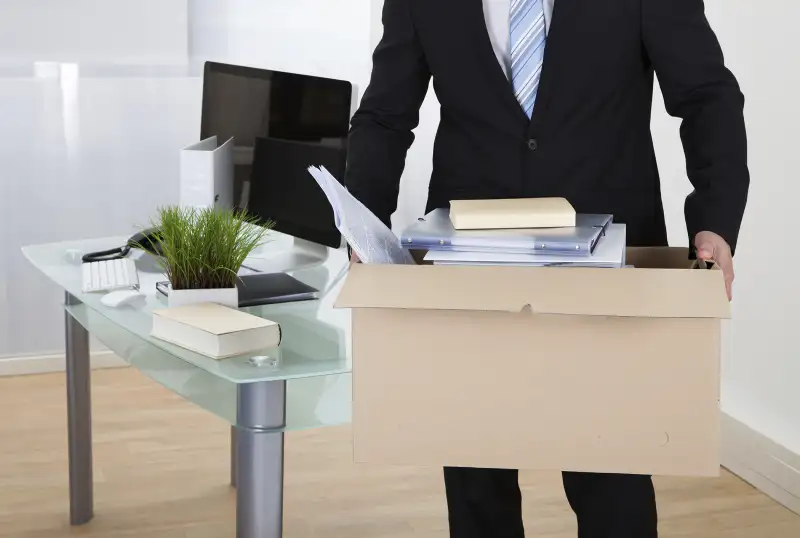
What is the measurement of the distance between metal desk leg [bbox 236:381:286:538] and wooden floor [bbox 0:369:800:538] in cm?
96

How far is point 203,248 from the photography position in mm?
2111

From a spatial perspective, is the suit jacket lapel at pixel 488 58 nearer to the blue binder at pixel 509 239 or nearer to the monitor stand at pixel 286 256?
the blue binder at pixel 509 239

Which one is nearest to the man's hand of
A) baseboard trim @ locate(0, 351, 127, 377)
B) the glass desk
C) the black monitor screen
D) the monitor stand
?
the glass desk

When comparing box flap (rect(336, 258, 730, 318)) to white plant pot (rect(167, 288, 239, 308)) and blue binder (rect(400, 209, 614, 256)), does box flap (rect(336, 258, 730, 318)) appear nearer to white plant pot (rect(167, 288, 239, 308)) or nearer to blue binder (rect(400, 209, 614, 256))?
blue binder (rect(400, 209, 614, 256))

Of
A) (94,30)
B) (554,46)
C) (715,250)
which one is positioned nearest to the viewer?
(715,250)

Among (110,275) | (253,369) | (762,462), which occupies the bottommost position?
(762,462)

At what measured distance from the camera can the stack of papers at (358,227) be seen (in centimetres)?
121

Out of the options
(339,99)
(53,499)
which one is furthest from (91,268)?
(53,499)

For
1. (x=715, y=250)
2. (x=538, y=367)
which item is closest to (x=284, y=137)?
(x=715, y=250)

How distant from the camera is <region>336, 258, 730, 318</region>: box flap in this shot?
3.80 ft

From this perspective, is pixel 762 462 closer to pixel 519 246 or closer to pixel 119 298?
pixel 119 298

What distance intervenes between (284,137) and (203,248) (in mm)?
608

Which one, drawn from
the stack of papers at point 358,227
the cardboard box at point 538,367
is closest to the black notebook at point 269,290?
the stack of papers at point 358,227

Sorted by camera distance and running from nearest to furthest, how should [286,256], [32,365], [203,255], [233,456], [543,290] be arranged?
1. [543,290]
2. [203,255]
3. [286,256]
4. [233,456]
5. [32,365]
